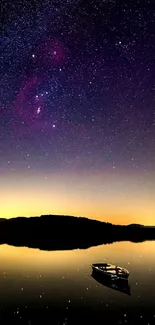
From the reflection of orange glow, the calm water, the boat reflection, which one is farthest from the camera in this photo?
the reflection of orange glow

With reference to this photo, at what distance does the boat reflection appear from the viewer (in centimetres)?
3720

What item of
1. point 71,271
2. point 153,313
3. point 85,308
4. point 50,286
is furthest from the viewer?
point 71,271

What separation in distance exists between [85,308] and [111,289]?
28.6ft

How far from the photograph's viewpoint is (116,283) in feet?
130

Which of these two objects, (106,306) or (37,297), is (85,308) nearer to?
(106,306)

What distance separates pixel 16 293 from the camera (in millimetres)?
36844

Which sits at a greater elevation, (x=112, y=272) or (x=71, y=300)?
(x=112, y=272)

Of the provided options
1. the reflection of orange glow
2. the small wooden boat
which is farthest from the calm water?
the reflection of orange glow

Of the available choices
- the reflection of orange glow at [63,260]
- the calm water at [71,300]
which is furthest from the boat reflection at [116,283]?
the reflection of orange glow at [63,260]

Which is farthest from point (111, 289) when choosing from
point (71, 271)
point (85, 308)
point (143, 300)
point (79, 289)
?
point (71, 271)

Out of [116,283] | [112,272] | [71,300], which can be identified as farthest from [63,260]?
[71,300]

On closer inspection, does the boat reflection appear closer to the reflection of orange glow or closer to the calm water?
the calm water

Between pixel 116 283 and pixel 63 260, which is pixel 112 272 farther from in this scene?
pixel 63 260

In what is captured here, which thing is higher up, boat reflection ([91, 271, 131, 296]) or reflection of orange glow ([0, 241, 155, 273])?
reflection of orange glow ([0, 241, 155, 273])
